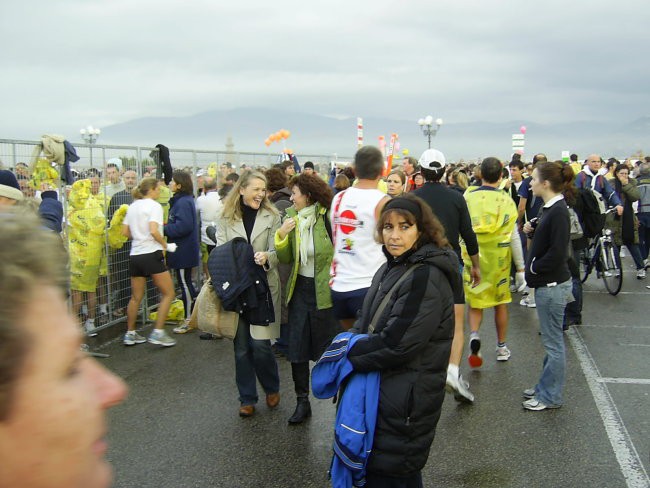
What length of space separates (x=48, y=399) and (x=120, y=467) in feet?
12.2

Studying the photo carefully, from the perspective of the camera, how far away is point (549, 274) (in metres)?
4.98

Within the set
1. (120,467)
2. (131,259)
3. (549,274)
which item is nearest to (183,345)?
(131,259)

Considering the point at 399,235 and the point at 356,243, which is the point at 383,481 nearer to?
the point at 399,235

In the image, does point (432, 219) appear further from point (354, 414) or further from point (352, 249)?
point (352, 249)

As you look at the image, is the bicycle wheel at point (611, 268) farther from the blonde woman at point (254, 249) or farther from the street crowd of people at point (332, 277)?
the blonde woman at point (254, 249)

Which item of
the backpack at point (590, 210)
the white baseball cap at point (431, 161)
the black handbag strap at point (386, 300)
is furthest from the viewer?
the backpack at point (590, 210)

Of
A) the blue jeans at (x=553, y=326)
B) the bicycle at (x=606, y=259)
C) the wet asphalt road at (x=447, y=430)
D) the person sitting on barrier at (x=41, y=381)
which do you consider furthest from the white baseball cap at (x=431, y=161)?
the bicycle at (x=606, y=259)

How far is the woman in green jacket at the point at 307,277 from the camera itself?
5008mm

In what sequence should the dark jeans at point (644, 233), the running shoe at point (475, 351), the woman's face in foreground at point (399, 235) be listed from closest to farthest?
the woman's face in foreground at point (399, 235), the running shoe at point (475, 351), the dark jeans at point (644, 233)

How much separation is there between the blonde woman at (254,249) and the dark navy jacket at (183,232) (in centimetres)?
273

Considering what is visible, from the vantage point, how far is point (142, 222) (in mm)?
7285

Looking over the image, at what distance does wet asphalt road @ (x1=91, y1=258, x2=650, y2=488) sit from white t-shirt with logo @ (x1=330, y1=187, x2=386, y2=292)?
1.22 meters

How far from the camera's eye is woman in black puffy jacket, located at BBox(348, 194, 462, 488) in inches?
111

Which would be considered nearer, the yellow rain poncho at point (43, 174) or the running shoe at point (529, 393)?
the running shoe at point (529, 393)
